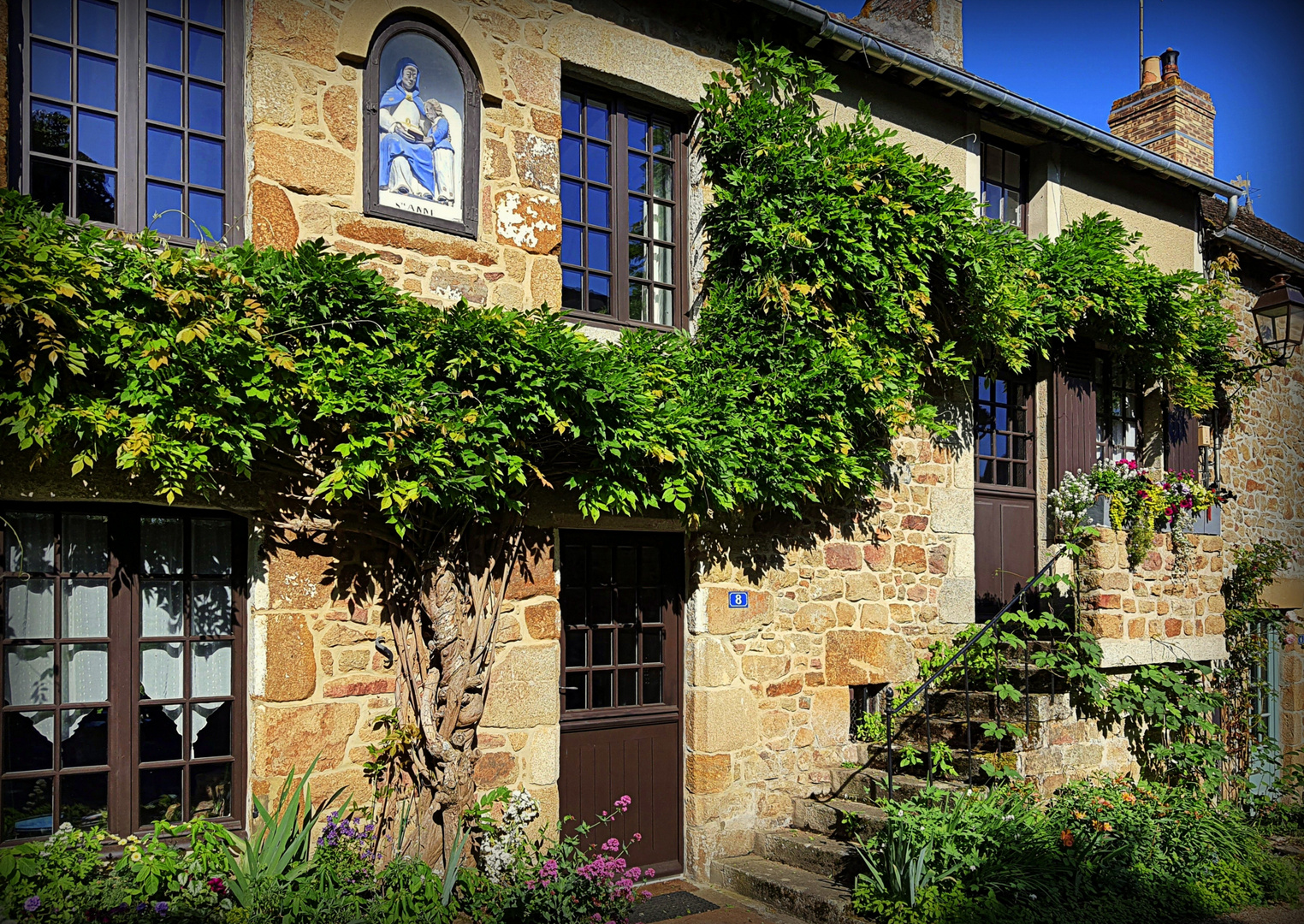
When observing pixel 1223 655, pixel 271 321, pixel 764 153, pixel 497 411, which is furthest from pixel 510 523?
pixel 1223 655

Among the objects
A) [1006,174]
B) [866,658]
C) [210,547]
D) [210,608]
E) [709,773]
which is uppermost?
[1006,174]

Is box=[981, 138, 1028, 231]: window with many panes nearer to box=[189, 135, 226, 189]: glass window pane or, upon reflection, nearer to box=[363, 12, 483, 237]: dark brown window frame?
box=[363, 12, 483, 237]: dark brown window frame

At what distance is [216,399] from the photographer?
443cm

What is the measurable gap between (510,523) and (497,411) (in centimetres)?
88

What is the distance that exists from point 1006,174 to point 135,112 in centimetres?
725

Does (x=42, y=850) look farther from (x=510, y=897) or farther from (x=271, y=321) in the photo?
(x=271, y=321)

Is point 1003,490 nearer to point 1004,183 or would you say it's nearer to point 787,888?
point 1004,183

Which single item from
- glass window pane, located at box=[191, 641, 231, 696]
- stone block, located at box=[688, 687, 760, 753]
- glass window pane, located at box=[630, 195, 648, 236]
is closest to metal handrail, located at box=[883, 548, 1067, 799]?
stone block, located at box=[688, 687, 760, 753]

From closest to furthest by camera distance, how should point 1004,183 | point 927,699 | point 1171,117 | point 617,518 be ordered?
point 927,699, point 617,518, point 1004,183, point 1171,117

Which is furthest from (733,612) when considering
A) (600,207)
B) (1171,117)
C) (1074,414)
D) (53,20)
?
(1171,117)

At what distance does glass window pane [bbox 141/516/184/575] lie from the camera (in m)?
4.82

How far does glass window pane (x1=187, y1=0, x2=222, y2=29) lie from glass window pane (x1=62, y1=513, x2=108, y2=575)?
2.63 meters

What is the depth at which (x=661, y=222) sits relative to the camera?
6.90 metres

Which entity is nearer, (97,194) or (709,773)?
(97,194)
